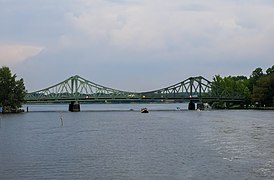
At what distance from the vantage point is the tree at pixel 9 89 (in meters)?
146

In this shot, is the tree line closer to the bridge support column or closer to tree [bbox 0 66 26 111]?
the bridge support column

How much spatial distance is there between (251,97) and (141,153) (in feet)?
471

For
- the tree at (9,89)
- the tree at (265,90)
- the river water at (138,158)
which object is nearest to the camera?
the river water at (138,158)

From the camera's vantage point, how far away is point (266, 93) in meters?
167

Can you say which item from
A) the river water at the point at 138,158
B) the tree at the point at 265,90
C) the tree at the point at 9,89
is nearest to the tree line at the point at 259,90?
the tree at the point at 265,90

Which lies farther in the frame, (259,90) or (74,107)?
(74,107)

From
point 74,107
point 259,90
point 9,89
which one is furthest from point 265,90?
point 9,89

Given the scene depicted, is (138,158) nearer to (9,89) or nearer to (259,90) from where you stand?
(9,89)

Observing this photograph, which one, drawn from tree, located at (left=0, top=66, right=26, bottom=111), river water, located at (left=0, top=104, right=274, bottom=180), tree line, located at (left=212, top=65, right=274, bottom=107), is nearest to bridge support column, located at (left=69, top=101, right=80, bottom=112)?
tree, located at (left=0, top=66, right=26, bottom=111)

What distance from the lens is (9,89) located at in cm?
14738

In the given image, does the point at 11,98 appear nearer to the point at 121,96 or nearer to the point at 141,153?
the point at 121,96

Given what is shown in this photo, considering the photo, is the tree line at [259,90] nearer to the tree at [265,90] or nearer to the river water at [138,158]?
the tree at [265,90]

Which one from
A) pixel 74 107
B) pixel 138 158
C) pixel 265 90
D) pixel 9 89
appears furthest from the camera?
pixel 74 107

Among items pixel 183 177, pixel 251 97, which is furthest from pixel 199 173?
pixel 251 97
